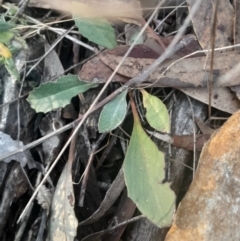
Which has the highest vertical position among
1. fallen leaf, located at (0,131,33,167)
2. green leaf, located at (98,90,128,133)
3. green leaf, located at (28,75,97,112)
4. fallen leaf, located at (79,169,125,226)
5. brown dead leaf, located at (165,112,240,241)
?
green leaf, located at (28,75,97,112)

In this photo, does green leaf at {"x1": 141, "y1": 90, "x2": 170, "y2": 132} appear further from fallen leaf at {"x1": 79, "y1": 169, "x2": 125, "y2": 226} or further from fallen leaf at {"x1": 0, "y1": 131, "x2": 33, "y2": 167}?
fallen leaf at {"x1": 0, "y1": 131, "x2": 33, "y2": 167}

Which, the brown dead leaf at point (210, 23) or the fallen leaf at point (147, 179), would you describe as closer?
the fallen leaf at point (147, 179)

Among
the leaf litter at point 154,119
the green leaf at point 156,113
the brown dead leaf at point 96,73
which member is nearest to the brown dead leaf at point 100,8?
the leaf litter at point 154,119

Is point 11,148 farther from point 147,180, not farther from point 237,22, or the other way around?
point 237,22

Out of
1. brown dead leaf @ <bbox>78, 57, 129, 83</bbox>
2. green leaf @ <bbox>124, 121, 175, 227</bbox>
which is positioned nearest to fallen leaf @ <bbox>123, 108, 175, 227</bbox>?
green leaf @ <bbox>124, 121, 175, 227</bbox>

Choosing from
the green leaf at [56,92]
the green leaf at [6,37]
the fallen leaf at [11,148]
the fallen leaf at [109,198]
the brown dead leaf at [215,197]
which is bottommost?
the fallen leaf at [109,198]

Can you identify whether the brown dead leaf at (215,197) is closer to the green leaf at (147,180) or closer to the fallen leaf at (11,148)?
the green leaf at (147,180)
